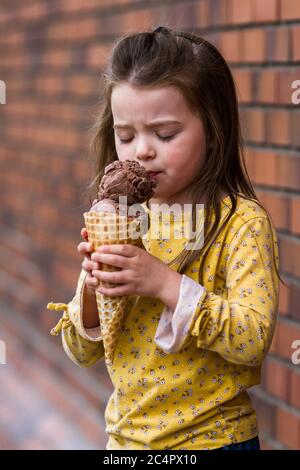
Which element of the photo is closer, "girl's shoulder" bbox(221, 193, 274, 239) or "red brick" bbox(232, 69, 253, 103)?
"girl's shoulder" bbox(221, 193, 274, 239)

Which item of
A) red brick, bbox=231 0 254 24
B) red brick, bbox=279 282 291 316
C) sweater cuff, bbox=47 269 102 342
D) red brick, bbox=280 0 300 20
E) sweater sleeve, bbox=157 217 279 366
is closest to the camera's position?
sweater sleeve, bbox=157 217 279 366

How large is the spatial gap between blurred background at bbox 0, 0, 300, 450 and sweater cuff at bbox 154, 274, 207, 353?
47.8 inches

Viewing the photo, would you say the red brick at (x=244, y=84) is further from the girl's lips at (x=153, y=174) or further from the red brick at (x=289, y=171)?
the girl's lips at (x=153, y=174)

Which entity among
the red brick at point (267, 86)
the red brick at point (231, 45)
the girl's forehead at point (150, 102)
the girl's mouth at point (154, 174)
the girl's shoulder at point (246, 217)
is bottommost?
the girl's shoulder at point (246, 217)

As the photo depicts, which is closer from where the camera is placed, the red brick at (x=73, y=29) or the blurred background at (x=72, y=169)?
the blurred background at (x=72, y=169)

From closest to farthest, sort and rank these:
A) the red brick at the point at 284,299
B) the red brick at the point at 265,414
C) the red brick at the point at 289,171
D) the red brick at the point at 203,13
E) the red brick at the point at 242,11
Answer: the red brick at the point at 289,171 < the red brick at the point at 284,299 < the red brick at the point at 242,11 < the red brick at the point at 265,414 < the red brick at the point at 203,13

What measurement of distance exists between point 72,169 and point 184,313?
3.57 meters

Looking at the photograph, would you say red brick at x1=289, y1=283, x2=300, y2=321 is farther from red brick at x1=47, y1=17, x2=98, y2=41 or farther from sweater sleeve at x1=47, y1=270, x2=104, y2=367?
red brick at x1=47, y1=17, x2=98, y2=41

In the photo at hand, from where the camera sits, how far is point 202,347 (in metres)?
2.27

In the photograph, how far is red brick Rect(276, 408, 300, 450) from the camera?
3.53m

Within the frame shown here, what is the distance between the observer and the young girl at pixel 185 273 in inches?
89.5

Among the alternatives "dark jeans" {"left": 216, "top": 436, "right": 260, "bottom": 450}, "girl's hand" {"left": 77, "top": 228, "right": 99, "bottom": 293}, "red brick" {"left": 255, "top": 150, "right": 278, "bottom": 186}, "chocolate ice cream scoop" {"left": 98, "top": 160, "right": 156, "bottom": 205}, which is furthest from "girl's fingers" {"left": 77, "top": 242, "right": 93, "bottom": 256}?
"red brick" {"left": 255, "top": 150, "right": 278, "bottom": 186}

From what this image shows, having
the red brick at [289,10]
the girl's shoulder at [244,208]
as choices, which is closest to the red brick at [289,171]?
the red brick at [289,10]

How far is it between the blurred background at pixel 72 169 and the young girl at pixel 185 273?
914mm
